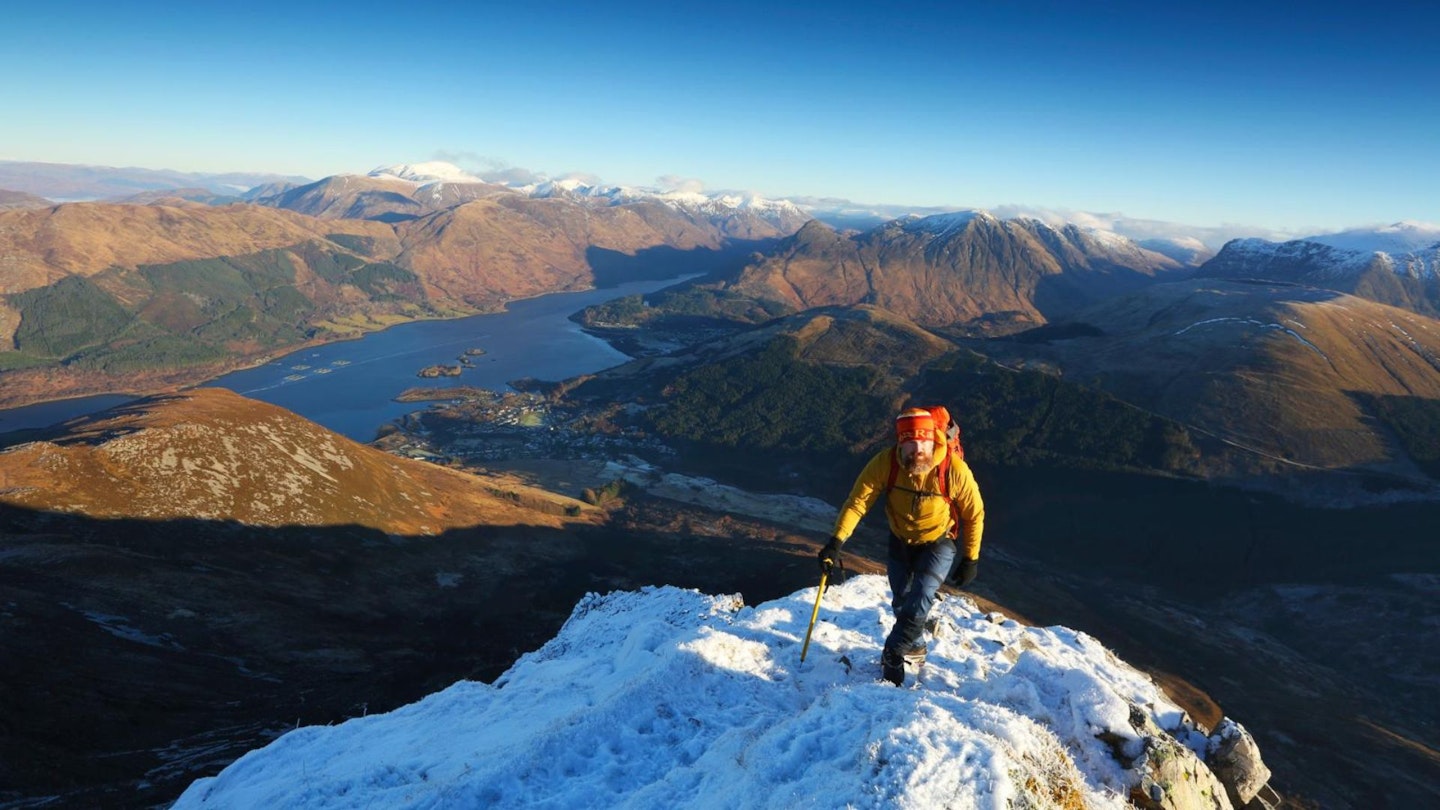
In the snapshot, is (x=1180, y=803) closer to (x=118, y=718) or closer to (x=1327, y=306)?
→ (x=118, y=718)

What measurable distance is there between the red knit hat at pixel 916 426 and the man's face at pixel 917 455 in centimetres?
9

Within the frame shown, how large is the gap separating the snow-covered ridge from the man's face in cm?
411

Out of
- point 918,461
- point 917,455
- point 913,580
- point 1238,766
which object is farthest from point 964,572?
point 1238,766

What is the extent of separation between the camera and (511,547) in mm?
73812

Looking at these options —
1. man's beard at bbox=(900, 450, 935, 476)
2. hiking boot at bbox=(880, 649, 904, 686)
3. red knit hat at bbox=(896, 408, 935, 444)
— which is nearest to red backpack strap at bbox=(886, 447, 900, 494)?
man's beard at bbox=(900, 450, 935, 476)

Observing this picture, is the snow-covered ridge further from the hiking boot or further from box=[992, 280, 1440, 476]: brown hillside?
box=[992, 280, 1440, 476]: brown hillside

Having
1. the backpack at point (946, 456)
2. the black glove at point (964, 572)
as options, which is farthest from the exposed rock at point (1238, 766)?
the backpack at point (946, 456)

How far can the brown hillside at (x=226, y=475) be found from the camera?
51.8 meters

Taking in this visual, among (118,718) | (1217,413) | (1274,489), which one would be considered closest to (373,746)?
(118,718)

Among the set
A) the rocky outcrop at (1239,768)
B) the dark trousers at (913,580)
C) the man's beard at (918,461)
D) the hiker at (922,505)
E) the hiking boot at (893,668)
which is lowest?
the rocky outcrop at (1239,768)

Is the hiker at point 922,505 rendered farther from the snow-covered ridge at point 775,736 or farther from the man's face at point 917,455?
the snow-covered ridge at point 775,736

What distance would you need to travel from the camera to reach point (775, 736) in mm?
11289

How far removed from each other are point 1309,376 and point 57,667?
176m

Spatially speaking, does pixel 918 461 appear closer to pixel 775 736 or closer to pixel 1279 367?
pixel 775 736
